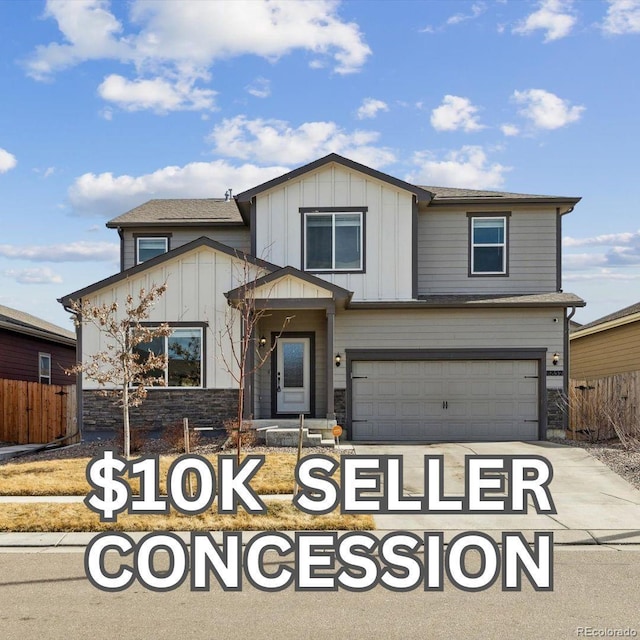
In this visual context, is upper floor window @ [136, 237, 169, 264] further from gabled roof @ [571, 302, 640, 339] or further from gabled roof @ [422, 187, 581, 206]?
gabled roof @ [571, 302, 640, 339]

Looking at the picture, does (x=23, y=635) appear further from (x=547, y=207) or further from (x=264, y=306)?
(x=547, y=207)

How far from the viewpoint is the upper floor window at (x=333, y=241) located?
19625 mm

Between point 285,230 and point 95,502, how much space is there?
34.3 feet

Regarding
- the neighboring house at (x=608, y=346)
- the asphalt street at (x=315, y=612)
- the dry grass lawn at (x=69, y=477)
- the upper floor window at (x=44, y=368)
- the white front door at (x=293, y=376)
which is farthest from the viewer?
the upper floor window at (x=44, y=368)

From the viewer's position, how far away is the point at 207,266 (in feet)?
59.8

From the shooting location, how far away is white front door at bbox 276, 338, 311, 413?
19.8 m

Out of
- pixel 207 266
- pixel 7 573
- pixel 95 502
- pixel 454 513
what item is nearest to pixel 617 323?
pixel 207 266

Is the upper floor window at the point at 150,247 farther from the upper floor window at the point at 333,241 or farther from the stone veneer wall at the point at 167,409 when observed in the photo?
the stone veneer wall at the point at 167,409

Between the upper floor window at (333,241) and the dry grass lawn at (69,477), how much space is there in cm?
642

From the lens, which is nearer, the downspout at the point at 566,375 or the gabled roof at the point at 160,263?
the gabled roof at the point at 160,263

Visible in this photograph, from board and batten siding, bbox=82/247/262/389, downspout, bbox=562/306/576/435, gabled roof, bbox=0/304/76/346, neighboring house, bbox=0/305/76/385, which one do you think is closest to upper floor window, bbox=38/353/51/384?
neighboring house, bbox=0/305/76/385

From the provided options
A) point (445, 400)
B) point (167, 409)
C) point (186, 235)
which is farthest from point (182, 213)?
point (445, 400)

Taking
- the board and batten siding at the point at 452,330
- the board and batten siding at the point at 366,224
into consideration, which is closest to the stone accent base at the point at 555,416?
the board and batten siding at the point at 452,330

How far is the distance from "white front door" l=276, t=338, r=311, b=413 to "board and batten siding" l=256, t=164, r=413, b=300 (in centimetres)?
199
